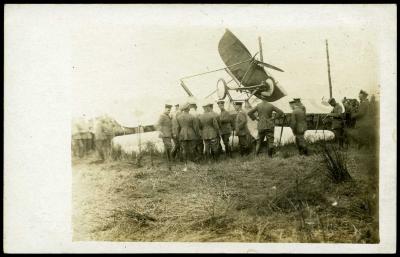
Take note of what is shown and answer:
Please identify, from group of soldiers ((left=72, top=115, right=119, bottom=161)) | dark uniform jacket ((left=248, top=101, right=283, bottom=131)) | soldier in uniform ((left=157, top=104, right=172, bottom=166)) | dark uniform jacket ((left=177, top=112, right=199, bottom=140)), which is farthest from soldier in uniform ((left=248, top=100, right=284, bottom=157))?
group of soldiers ((left=72, top=115, right=119, bottom=161))

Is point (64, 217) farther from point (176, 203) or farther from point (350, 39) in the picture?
point (350, 39)

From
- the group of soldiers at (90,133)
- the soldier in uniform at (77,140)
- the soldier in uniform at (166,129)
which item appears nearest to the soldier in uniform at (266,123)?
the soldier in uniform at (166,129)

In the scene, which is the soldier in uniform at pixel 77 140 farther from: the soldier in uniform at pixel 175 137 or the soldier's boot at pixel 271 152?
the soldier's boot at pixel 271 152

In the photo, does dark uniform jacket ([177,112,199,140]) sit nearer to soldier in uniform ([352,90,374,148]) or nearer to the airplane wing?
the airplane wing

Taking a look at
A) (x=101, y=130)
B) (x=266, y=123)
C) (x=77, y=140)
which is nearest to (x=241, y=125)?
(x=266, y=123)

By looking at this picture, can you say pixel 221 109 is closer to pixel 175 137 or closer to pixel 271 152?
pixel 175 137

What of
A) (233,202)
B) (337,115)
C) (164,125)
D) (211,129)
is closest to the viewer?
(233,202)

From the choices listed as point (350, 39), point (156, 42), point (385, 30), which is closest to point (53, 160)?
point (156, 42)

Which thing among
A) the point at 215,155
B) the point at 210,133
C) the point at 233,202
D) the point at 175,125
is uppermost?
the point at 175,125
